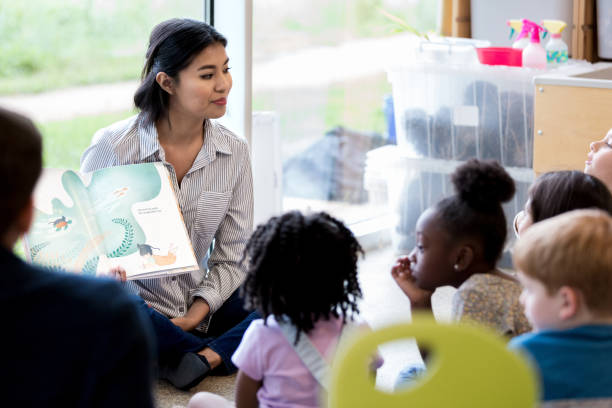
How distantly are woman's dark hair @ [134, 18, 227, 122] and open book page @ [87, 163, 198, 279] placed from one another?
189 mm

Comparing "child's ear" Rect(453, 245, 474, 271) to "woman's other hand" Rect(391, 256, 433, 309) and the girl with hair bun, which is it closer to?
the girl with hair bun

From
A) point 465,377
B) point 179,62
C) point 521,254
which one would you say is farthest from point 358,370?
point 179,62

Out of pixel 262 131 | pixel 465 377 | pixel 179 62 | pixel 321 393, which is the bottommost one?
pixel 321 393

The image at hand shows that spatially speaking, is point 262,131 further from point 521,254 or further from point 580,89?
point 521,254

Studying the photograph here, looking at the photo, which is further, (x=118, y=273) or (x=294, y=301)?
Answer: (x=118, y=273)

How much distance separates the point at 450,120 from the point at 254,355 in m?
1.80

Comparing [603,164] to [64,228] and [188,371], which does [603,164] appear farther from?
[64,228]

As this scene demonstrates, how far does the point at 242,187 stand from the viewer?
2131 mm

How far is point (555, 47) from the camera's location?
2.82 meters

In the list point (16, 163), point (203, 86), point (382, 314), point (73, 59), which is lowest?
point (382, 314)

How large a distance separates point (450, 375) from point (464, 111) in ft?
7.08

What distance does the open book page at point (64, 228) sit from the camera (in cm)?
184

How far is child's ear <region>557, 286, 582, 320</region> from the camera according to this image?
1.03m

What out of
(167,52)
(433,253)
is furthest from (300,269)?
(167,52)
